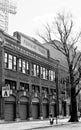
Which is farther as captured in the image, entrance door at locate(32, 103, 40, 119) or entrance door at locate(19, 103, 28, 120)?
entrance door at locate(32, 103, 40, 119)

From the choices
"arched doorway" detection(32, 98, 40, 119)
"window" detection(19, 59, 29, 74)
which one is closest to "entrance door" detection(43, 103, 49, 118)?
"arched doorway" detection(32, 98, 40, 119)

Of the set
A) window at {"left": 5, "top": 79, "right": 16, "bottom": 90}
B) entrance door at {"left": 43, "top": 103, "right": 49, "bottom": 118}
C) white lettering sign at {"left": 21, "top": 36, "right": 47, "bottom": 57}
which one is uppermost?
white lettering sign at {"left": 21, "top": 36, "right": 47, "bottom": 57}

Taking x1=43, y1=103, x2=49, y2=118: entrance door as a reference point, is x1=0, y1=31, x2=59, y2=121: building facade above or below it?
above

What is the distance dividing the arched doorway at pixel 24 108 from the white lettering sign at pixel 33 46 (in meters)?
7.96

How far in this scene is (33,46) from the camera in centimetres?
4106

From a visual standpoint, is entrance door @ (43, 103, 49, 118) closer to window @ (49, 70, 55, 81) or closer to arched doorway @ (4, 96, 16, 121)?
window @ (49, 70, 55, 81)

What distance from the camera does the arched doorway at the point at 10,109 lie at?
3300cm

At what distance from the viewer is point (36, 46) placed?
1665 inches

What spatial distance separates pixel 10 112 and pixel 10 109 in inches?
15.4

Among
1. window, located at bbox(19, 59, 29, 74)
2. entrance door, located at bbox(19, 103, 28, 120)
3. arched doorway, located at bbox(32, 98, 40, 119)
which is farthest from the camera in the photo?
arched doorway, located at bbox(32, 98, 40, 119)

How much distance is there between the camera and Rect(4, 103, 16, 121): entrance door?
33.1 metres

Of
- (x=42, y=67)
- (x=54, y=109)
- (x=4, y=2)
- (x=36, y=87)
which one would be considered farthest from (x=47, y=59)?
(x=4, y=2)

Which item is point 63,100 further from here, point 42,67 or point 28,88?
point 28,88

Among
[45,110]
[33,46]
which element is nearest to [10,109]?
[45,110]
